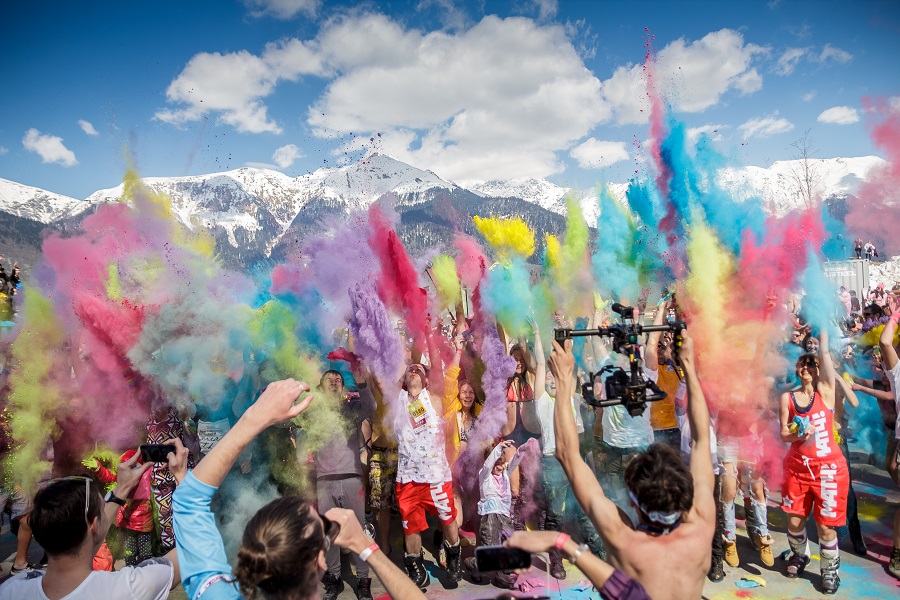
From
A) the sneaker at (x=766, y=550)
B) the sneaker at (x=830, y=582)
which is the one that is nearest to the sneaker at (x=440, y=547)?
the sneaker at (x=766, y=550)

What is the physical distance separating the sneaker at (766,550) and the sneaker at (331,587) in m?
3.59

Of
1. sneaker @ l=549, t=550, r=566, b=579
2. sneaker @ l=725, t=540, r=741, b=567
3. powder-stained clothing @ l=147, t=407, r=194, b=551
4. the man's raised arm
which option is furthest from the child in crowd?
powder-stained clothing @ l=147, t=407, r=194, b=551

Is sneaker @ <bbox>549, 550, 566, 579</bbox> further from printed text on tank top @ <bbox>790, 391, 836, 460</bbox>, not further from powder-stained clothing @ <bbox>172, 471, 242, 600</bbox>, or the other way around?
powder-stained clothing @ <bbox>172, 471, 242, 600</bbox>

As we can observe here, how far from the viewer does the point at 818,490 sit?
416cm

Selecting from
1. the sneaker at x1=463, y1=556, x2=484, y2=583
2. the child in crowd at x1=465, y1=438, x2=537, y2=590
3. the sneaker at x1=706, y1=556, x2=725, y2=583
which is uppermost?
the child in crowd at x1=465, y1=438, x2=537, y2=590

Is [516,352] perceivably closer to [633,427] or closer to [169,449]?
[633,427]

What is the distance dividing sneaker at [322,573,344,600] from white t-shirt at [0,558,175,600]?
252cm

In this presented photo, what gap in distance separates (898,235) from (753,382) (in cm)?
375

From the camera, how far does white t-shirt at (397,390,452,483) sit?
4488 millimetres

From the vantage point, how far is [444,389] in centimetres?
526

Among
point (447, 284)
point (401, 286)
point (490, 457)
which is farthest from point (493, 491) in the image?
point (447, 284)

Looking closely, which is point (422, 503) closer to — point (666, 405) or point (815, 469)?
point (666, 405)

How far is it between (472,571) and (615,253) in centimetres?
390

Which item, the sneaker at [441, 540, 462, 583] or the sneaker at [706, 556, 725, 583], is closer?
the sneaker at [706, 556, 725, 583]
